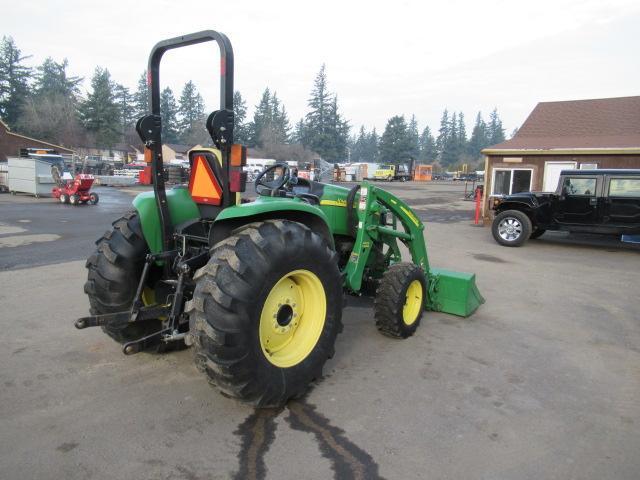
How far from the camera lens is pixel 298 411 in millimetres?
3258

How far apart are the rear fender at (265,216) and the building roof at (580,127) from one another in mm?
13466

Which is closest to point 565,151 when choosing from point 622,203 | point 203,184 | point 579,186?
point 579,186

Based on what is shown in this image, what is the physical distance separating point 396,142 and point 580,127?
6536cm

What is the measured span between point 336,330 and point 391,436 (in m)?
0.85

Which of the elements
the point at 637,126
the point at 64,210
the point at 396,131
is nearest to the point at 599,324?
the point at 637,126

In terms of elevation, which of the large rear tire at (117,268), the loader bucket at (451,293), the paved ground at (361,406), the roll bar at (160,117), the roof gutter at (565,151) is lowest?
the paved ground at (361,406)

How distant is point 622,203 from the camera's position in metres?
10.3

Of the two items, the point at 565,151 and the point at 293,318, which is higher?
the point at 565,151

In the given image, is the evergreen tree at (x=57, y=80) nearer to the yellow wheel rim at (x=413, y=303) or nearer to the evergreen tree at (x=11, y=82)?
the evergreen tree at (x=11, y=82)

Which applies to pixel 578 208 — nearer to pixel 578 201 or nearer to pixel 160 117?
pixel 578 201

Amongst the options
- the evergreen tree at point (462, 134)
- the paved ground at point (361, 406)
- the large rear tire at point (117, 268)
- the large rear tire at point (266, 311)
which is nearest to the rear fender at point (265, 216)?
the large rear tire at point (266, 311)

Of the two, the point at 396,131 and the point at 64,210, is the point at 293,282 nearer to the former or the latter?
the point at 64,210

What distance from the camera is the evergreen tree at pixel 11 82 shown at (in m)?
52.7

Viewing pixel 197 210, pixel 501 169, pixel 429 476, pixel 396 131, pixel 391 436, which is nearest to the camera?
pixel 429 476
